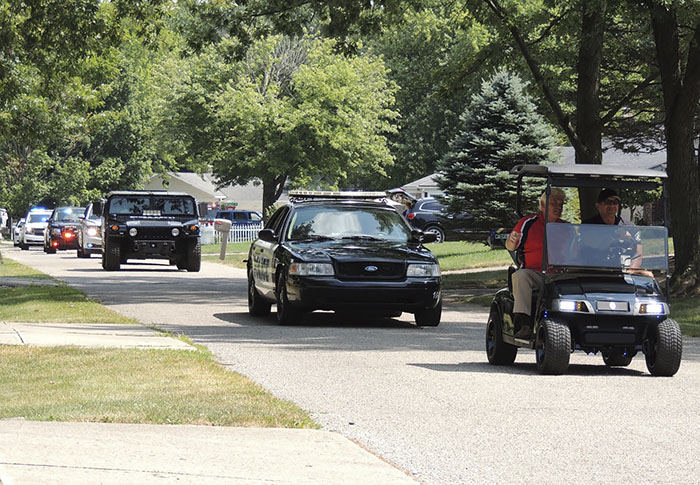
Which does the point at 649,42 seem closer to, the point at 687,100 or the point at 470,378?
the point at 687,100

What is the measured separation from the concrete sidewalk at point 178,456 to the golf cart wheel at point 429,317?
925 centimetres

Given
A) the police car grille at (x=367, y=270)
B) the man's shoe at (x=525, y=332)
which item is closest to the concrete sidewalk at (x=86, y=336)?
the police car grille at (x=367, y=270)

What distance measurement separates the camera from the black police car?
56.2 feet

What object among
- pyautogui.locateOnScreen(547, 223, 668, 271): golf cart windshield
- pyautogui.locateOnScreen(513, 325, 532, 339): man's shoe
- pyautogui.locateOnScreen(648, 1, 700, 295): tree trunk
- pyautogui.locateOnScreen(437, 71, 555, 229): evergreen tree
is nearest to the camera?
pyautogui.locateOnScreen(547, 223, 668, 271): golf cart windshield

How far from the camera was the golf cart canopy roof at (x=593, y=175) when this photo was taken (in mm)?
12648

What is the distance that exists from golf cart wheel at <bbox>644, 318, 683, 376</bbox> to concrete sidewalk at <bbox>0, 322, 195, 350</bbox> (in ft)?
15.7

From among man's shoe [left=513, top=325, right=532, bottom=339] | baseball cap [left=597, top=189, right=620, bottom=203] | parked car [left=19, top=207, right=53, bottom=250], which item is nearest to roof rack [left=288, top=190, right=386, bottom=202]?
baseball cap [left=597, top=189, right=620, bottom=203]

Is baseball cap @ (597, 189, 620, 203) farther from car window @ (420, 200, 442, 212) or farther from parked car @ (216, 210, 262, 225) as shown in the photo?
parked car @ (216, 210, 262, 225)

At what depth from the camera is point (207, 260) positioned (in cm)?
4566

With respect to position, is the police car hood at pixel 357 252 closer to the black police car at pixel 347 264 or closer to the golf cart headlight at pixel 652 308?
the black police car at pixel 347 264

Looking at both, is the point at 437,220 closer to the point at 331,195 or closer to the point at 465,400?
the point at 331,195

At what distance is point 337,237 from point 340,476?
36.3 ft

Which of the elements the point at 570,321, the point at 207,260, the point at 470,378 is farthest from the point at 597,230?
the point at 207,260

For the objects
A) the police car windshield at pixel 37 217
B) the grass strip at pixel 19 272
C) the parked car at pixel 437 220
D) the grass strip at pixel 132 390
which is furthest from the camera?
the police car windshield at pixel 37 217
